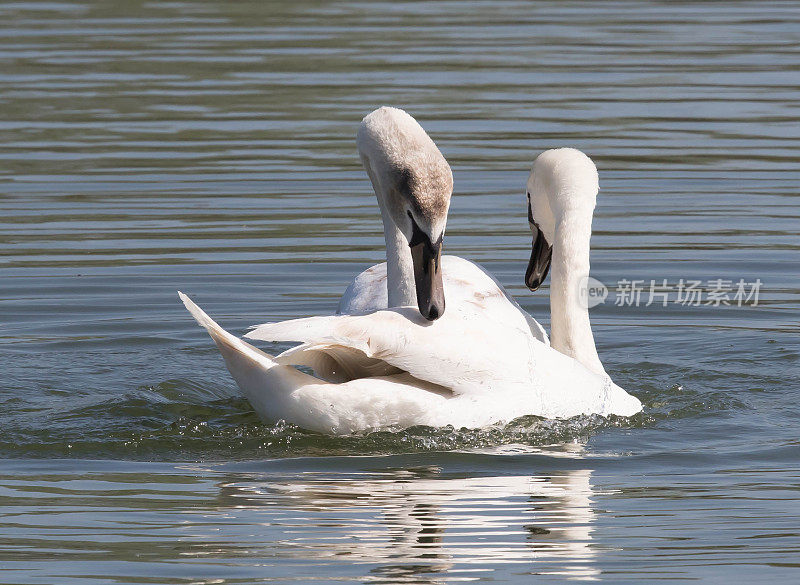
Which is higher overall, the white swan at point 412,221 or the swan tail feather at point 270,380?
the white swan at point 412,221

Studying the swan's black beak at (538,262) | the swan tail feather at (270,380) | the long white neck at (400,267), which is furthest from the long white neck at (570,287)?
the swan tail feather at (270,380)

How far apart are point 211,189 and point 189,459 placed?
20.6ft

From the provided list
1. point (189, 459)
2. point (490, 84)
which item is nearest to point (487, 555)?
point (189, 459)

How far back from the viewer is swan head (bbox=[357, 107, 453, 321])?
7559mm

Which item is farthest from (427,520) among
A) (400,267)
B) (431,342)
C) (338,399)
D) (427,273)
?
(400,267)

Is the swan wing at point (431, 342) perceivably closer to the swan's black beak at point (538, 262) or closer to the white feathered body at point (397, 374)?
the white feathered body at point (397, 374)

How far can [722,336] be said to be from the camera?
9.55m

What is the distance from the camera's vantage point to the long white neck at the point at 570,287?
841cm

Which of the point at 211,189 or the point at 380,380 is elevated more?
the point at 211,189

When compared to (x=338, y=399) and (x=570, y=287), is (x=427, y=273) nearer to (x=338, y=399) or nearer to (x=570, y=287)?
(x=338, y=399)

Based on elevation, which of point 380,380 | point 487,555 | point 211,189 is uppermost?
point 211,189

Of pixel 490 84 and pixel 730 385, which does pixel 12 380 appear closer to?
pixel 730 385

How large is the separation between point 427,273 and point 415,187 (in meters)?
0.44

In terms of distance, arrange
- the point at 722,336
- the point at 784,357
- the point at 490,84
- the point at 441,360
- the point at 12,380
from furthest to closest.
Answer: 1. the point at 490,84
2. the point at 722,336
3. the point at 784,357
4. the point at 12,380
5. the point at 441,360
